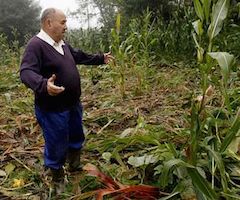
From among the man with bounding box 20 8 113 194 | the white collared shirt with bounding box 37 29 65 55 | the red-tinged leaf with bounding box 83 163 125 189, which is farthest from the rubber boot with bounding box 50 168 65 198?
the white collared shirt with bounding box 37 29 65 55

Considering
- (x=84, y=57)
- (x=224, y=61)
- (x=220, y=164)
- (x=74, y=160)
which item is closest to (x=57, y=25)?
(x=84, y=57)

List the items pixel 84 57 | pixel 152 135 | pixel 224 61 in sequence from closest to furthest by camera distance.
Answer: pixel 224 61 < pixel 152 135 < pixel 84 57

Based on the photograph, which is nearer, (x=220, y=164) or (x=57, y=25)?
(x=220, y=164)

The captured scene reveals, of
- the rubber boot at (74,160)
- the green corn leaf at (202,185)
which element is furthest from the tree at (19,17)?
the green corn leaf at (202,185)

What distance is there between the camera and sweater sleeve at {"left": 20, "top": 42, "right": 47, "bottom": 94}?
2.27m

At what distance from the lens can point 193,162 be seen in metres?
2.14

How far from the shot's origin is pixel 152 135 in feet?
9.27

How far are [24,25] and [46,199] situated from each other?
25373 mm

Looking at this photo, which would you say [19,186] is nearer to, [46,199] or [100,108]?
[46,199]

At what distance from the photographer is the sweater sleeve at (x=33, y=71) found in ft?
7.45

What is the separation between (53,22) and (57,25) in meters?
0.03

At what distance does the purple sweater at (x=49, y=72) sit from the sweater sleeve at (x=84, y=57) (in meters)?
0.25

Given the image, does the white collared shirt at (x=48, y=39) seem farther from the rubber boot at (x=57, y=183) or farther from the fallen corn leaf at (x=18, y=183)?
the fallen corn leaf at (x=18, y=183)

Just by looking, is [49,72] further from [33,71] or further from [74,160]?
[74,160]
